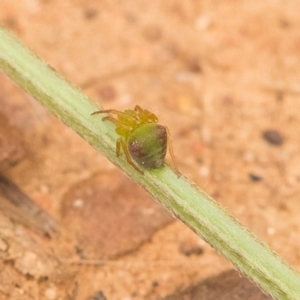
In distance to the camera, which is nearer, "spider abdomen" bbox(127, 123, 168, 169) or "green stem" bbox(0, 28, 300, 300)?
"green stem" bbox(0, 28, 300, 300)

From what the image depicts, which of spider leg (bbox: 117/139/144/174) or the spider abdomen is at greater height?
spider leg (bbox: 117/139/144/174)

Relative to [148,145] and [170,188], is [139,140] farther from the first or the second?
[170,188]

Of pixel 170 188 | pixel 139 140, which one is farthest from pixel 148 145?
pixel 170 188

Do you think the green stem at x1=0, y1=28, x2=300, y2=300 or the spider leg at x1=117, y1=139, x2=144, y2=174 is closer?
the green stem at x1=0, y1=28, x2=300, y2=300

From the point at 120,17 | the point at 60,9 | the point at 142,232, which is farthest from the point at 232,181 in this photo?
the point at 60,9

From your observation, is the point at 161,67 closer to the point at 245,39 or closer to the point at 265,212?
the point at 245,39

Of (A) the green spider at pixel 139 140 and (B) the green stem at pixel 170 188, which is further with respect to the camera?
(A) the green spider at pixel 139 140
